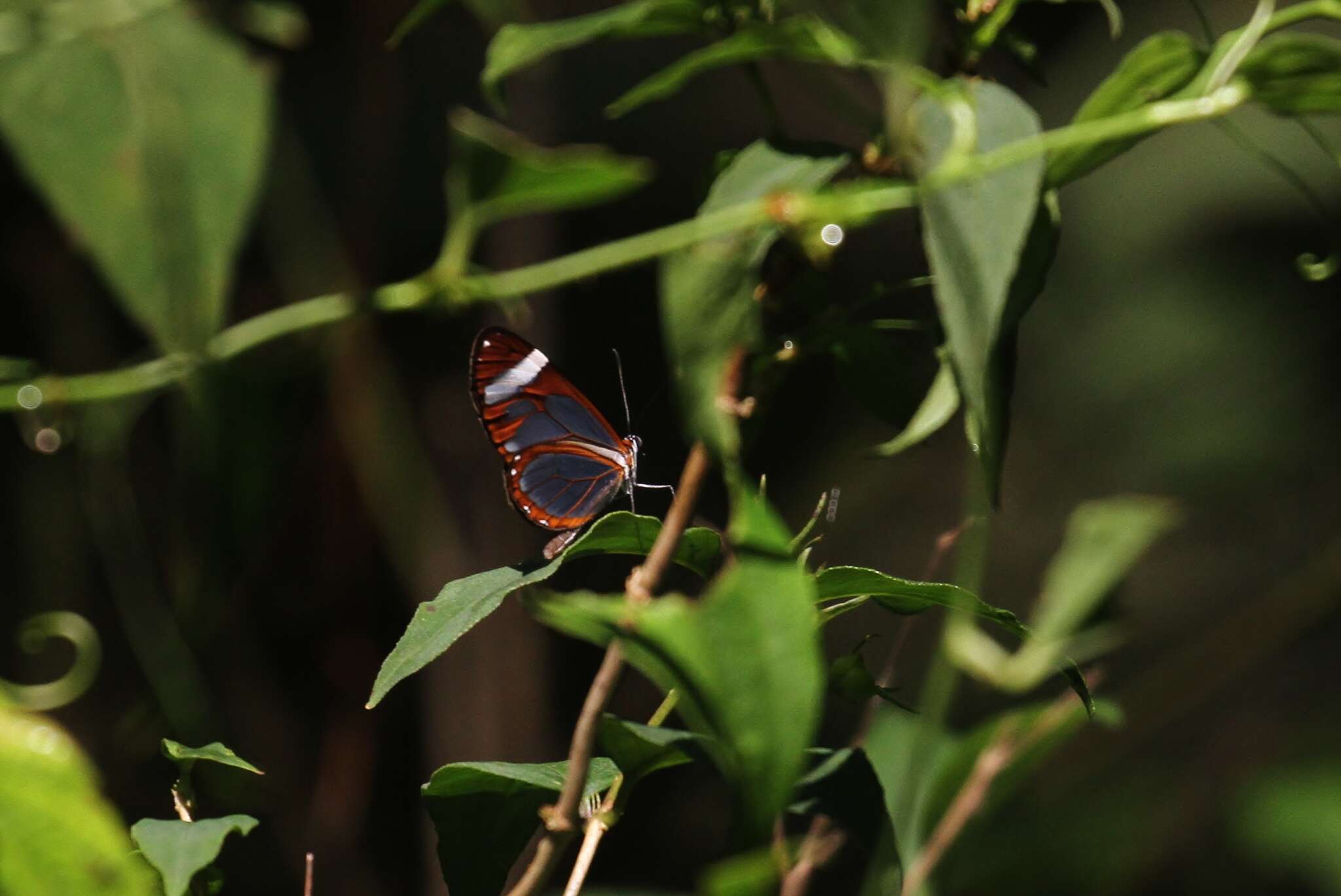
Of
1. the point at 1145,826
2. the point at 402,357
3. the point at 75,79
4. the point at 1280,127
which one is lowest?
the point at 1145,826

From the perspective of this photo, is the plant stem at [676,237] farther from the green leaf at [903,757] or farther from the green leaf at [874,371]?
the green leaf at [903,757]

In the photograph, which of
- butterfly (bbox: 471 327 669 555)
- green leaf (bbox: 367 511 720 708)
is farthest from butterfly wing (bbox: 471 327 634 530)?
green leaf (bbox: 367 511 720 708)

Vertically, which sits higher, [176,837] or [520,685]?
[176,837]

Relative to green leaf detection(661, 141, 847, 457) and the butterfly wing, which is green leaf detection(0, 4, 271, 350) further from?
the butterfly wing

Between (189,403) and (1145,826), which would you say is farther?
(1145,826)

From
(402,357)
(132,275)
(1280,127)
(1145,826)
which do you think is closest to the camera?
(132,275)

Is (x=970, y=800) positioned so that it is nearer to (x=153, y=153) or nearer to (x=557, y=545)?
(x=557, y=545)

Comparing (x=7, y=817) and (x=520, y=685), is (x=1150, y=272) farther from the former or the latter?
(x=7, y=817)

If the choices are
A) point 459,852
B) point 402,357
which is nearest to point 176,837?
point 459,852
